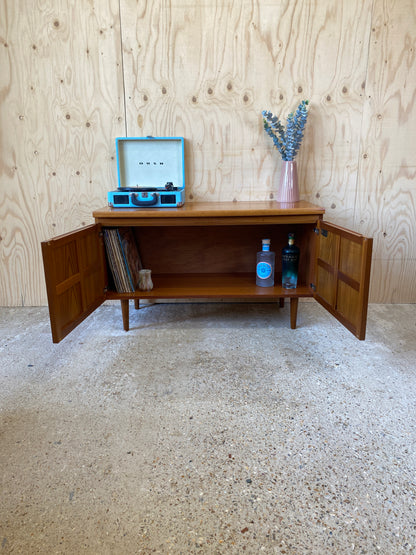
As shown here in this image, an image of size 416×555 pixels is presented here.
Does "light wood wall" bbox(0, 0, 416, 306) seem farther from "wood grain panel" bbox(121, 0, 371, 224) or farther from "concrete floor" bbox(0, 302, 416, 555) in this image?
"concrete floor" bbox(0, 302, 416, 555)

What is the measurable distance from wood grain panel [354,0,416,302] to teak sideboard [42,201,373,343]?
0.51 meters

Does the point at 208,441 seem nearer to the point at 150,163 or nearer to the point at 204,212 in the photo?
the point at 204,212

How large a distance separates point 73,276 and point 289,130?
1.30 meters

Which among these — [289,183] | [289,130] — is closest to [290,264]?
[289,183]

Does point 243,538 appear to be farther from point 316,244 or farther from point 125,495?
point 316,244

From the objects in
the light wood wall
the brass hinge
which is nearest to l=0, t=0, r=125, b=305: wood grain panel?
the light wood wall

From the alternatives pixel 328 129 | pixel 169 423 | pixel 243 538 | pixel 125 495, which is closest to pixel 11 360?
pixel 169 423

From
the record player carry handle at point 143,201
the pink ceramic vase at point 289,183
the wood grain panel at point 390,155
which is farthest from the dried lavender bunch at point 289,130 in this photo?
the record player carry handle at point 143,201

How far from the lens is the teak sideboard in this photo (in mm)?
1490

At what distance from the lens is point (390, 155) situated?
222 centimetres

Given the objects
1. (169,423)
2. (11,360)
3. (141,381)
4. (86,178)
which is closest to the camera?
(169,423)

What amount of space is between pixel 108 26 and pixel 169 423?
6.64 feet

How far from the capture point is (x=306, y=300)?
249cm

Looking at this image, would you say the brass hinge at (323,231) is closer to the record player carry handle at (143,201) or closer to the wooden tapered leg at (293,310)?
the wooden tapered leg at (293,310)
